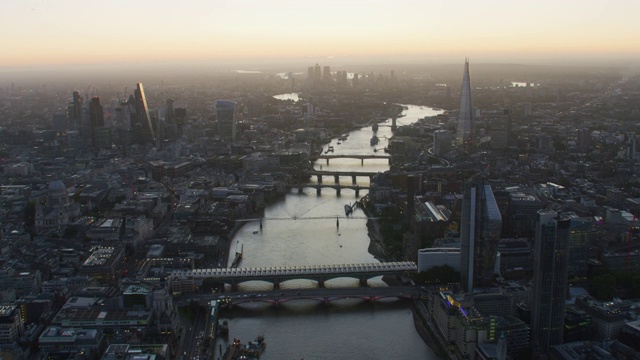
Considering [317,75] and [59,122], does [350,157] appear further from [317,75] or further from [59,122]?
[317,75]

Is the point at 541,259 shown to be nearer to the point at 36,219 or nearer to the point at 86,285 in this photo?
the point at 86,285

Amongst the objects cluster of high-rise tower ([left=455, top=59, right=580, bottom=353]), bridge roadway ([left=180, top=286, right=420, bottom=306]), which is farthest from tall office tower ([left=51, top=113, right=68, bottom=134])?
cluster of high-rise tower ([left=455, top=59, right=580, bottom=353])

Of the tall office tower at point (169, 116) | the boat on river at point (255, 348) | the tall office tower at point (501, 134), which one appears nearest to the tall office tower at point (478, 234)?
the boat on river at point (255, 348)

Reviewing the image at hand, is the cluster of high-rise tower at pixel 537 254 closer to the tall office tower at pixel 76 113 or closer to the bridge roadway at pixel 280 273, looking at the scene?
the bridge roadway at pixel 280 273

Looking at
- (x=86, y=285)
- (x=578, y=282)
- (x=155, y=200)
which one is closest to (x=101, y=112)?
(x=155, y=200)

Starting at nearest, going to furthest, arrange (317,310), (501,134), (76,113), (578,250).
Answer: (317,310) → (578,250) → (501,134) → (76,113)

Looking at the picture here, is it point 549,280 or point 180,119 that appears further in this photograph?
point 180,119

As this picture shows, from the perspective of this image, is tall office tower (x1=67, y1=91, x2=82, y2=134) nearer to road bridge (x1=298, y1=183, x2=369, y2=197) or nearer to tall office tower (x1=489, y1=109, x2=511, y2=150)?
road bridge (x1=298, y1=183, x2=369, y2=197)

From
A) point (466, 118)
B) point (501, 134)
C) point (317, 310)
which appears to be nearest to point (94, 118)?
point (466, 118)
